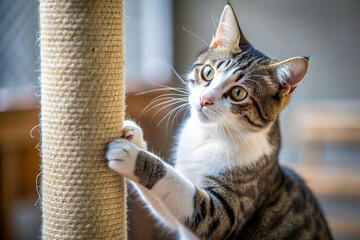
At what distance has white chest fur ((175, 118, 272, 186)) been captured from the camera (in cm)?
163

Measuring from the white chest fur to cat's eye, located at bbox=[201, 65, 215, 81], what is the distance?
14 centimetres

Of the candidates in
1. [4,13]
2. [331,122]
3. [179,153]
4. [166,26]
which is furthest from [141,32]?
[179,153]

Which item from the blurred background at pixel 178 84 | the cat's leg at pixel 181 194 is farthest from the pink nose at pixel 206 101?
the blurred background at pixel 178 84

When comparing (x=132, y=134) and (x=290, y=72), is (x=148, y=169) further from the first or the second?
(x=290, y=72)

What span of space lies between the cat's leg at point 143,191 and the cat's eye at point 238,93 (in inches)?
11.3

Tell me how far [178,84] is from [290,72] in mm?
2448

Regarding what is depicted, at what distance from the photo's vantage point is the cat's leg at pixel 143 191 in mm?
1431

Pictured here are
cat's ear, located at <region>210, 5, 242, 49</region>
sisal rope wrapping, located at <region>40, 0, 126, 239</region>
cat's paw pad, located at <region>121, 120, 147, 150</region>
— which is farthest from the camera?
cat's ear, located at <region>210, 5, 242, 49</region>

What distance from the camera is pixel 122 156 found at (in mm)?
1301

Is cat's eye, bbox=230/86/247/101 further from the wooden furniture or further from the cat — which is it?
the wooden furniture

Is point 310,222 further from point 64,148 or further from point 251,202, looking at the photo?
point 64,148

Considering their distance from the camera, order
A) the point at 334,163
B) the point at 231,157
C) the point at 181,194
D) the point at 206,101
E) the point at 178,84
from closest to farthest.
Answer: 1. the point at 181,194
2. the point at 206,101
3. the point at 231,157
4. the point at 334,163
5. the point at 178,84

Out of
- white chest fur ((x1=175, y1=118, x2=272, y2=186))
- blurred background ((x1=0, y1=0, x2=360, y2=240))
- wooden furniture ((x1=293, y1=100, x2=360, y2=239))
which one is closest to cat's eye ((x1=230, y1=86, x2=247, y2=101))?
white chest fur ((x1=175, y1=118, x2=272, y2=186))

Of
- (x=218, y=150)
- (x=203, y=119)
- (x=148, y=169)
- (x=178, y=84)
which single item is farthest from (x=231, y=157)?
(x=178, y=84)
